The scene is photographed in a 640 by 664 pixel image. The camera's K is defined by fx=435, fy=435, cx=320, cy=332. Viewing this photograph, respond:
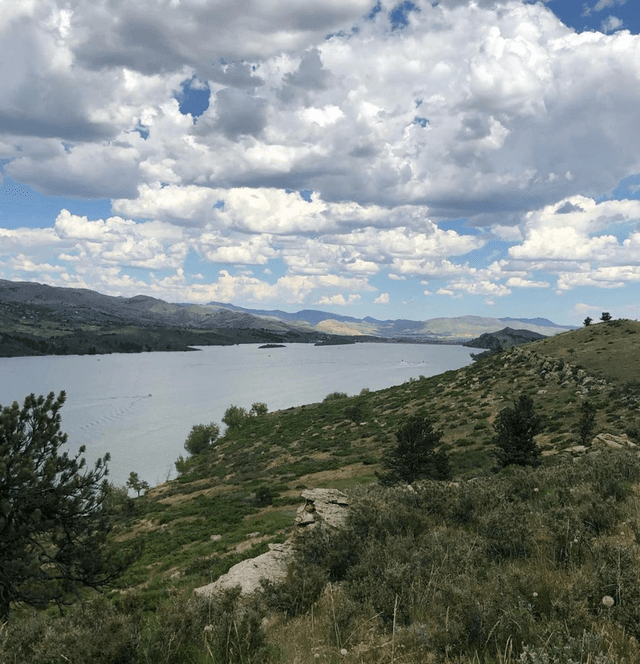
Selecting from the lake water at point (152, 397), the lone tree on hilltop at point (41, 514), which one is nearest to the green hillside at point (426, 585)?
the lone tree on hilltop at point (41, 514)

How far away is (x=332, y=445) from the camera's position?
48688 mm

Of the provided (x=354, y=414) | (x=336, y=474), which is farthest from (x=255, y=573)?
(x=354, y=414)

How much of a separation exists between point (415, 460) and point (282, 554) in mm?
14004

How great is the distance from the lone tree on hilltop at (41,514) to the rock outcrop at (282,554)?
15.5ft

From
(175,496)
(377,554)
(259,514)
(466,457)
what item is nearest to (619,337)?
(466,457)

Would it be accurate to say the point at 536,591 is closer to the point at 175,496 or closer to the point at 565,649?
the point at 565,649

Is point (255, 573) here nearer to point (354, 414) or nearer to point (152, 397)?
point (354, 414)

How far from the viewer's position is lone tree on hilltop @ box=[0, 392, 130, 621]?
38.5 ft

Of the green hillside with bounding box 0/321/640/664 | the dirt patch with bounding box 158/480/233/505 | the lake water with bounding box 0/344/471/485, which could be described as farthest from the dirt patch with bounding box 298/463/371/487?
the lake water with bounding box 0/344/471/485

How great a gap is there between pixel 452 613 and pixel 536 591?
4.55 feet

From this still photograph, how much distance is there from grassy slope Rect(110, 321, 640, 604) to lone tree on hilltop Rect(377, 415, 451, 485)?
2.40 m

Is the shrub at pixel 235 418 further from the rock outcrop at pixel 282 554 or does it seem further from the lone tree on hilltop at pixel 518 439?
the rock outcrop at pixel 282 554

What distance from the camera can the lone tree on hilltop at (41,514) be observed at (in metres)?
11.7

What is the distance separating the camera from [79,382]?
514ft
